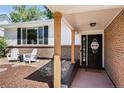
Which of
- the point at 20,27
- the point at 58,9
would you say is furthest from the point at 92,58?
the point at 20,27

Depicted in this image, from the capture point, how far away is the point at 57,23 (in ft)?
14.1

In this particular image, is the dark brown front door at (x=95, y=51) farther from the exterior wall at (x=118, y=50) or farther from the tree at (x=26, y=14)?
the tree at (x=26, y=14)

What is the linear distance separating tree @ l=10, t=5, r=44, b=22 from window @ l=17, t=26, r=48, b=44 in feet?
39.4

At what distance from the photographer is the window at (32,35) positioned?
41.3 ft

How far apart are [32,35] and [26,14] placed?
514 inches

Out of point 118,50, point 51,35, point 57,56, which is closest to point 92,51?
point 51,35

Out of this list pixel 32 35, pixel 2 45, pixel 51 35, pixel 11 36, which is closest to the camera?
pixel 51 35

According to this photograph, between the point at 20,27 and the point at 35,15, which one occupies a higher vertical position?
the point at 35,15

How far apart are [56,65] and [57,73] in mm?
227

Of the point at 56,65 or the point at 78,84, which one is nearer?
the point at 56,65

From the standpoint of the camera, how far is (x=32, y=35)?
43.6 feet

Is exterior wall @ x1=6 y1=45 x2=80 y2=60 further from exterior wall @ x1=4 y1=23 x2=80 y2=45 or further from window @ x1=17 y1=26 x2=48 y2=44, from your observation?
window @ x1=17 y1=26 x2=48 y2=44

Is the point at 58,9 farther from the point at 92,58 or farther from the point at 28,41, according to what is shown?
the point at 28,41

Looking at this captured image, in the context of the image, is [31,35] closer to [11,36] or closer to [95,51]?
[11,36]
